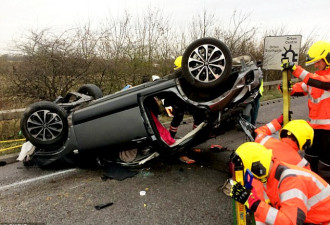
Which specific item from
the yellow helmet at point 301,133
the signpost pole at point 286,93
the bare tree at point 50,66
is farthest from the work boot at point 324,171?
the bare tree at point 50,66

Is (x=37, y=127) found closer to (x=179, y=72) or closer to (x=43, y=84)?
(x=179, y=72)

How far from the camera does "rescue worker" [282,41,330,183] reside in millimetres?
2783

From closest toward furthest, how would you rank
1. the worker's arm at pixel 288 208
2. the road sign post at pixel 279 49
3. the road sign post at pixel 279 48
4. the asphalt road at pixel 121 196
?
the worker's arm at pixel 288 208
the asphalt road at pixel 121 196
the road sign post at pixel 279 49
the road sign post at pixel 279 48

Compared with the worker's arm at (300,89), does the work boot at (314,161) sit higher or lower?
lower

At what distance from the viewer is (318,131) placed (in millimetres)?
2947

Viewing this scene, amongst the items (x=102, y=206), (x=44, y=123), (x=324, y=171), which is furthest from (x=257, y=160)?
(x=44, y=123)

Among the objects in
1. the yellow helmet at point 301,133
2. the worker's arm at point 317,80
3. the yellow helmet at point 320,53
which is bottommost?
the yellow helmet at point 301,133

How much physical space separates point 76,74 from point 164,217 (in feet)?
19.6

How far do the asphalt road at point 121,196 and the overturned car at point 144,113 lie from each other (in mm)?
350

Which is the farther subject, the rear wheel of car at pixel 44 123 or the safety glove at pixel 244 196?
the rear wheel of car at pixel 44 123

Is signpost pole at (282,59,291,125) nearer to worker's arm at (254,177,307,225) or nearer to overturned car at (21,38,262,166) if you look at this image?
overturned car at (21,38,262,166)

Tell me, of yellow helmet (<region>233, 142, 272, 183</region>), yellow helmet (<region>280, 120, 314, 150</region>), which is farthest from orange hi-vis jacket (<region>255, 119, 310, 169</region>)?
yellow helmet (<region>233, 142, 272, 183</region>)

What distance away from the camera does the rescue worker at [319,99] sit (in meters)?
2.78

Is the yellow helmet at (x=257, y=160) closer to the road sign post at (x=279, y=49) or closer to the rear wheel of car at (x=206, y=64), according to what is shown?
the rear wheel of car at (x=206, y=64)
